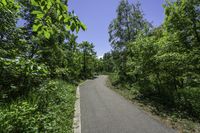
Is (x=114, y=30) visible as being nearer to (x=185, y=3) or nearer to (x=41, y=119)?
(x=185, y=3)

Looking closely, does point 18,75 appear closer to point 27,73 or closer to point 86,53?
point 27,73

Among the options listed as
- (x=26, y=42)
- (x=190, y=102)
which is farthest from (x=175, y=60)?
(x=26, y=42)

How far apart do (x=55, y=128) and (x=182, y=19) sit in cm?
1039

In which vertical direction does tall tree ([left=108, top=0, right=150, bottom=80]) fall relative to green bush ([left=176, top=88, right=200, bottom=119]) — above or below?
above

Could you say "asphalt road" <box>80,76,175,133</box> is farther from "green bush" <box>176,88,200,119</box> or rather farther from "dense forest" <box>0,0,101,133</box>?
"green bush" <box>176,88,200,119</box>

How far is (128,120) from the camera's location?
26.5ft

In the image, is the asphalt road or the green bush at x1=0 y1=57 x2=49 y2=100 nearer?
the green bush at x1=0 y1=57 x2=49 y2=100

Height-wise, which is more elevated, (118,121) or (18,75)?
(18,75)

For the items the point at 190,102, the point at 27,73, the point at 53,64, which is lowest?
the point at 190,102

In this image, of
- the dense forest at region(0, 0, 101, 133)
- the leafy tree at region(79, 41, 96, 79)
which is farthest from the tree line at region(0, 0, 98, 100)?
the leafy tree at region(79, 41, 96, 79)

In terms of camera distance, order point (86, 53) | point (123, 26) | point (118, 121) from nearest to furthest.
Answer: point (118, 121), point (123, 26), point (86, 53)

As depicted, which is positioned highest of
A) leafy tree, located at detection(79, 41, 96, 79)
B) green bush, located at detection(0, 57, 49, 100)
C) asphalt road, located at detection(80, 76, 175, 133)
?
leafy tree, located at detection(79, 41, 96, 79)

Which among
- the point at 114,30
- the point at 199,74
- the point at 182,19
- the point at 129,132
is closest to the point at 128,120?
the point at 129,132

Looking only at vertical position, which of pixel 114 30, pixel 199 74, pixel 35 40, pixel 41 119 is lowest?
pixel 41 119
